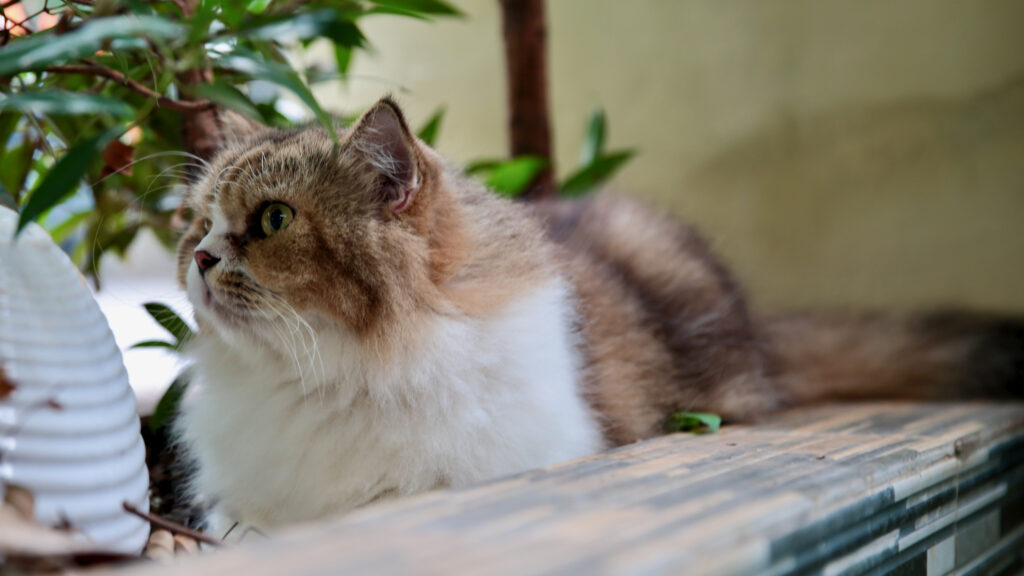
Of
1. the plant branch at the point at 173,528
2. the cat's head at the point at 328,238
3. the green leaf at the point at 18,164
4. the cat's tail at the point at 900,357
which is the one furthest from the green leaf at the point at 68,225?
the cat's tail at the point at 900,357

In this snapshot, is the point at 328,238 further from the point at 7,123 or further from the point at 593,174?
the point at 593,174

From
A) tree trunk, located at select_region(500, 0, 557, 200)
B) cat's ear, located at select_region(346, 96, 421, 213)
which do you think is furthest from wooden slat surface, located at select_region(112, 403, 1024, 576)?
tree trunk, located at select_region(500, 0, 557, 200)

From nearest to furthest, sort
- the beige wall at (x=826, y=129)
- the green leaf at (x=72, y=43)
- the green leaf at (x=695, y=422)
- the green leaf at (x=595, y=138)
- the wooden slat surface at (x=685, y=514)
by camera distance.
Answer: the wooden slat surface at (x=685, y=514), the green leaf at (x=72, y=43), the green leaf at (x=695, y=422), the beige wall at (x=826, y=129), the green leaf at (x=595, y=138)

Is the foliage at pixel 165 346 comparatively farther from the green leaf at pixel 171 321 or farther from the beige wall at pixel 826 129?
the beige wall at pixel 826 129

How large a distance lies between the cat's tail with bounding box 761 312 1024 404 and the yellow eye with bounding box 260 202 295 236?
1155 mm

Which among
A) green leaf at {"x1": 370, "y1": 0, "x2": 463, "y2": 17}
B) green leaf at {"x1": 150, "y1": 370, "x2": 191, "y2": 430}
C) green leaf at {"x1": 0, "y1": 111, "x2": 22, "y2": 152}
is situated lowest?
green leaf at {"x1": 150, "y1": 370, "x2": 191, "y2": 430}

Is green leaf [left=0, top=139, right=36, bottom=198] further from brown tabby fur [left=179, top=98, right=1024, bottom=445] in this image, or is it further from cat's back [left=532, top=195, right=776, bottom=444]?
cat's back [left=532, top=195, right=776, bottom=444]

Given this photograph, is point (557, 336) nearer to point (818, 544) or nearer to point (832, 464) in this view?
point (832, 464)

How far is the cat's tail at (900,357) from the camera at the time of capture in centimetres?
174

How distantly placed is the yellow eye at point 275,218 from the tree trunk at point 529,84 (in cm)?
111

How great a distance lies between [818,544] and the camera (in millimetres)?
773

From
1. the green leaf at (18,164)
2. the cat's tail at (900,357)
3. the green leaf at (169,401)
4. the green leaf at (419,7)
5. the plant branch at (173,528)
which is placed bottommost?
the cat's tail at (900,357)

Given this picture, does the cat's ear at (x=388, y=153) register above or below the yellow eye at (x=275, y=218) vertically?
above

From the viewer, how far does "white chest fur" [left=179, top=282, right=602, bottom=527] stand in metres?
1.15
